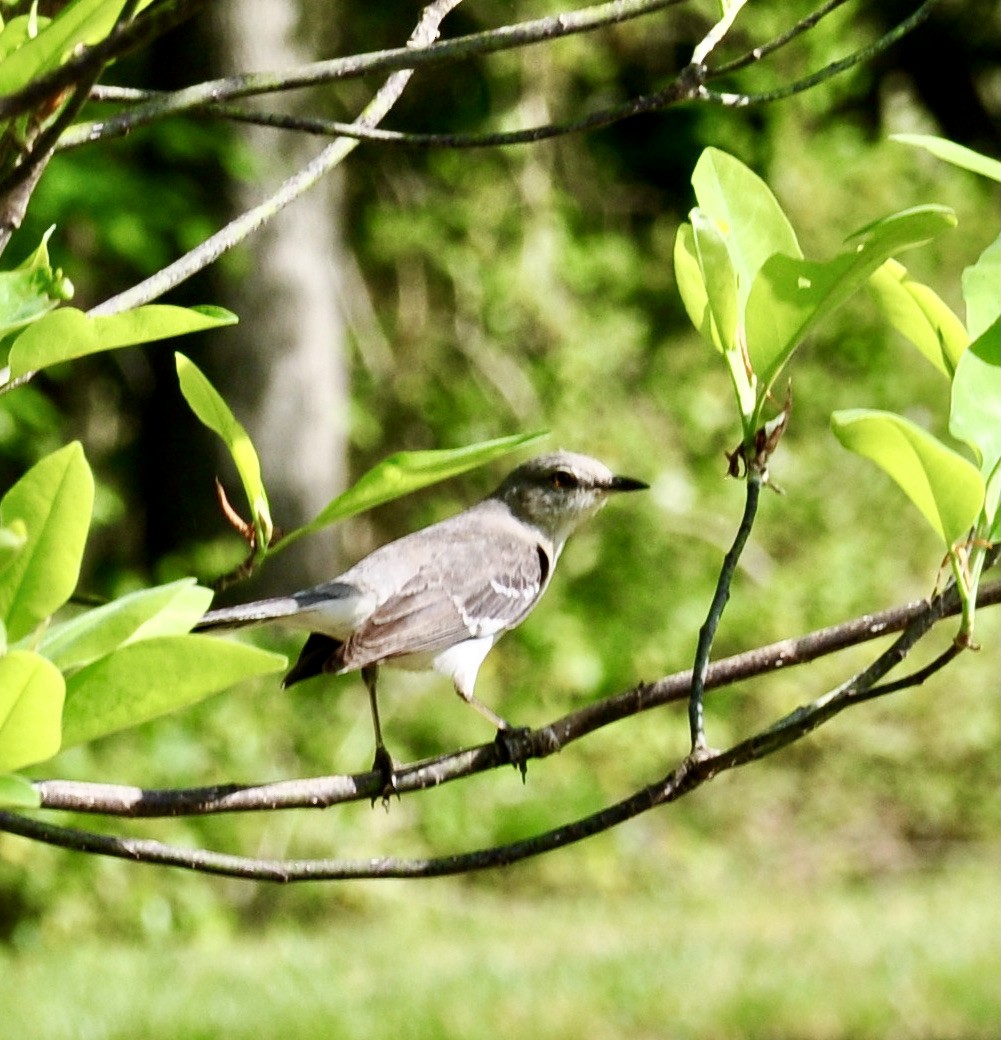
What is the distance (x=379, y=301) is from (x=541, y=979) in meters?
6.72

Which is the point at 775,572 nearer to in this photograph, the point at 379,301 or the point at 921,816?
the point at 921,816

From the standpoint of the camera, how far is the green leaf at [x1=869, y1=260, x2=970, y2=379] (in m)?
1.70

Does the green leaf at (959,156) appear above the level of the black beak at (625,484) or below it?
above

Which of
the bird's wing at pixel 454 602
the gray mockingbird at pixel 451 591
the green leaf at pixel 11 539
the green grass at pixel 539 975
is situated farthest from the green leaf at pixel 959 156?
the green grass at pixel 539 975

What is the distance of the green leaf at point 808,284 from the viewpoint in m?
1.45

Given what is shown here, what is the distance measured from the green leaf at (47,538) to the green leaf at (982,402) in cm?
88

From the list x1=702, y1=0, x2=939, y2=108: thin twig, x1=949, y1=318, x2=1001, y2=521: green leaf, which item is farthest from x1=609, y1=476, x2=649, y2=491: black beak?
x1=949, y1=318, x2=1001, y2=521: green leaf

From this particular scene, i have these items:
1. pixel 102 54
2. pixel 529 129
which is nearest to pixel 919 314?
pixel 529 129

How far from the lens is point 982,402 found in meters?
1.64

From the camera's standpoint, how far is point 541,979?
24.0 ft

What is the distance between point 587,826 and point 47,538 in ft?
2.23

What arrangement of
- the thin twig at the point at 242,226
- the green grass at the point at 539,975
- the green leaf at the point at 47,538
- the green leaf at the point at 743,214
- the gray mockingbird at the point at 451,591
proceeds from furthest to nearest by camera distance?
1. the green grass at the point at 539,975
2. the gray mockingbird at the point at 451,591
3. the thin twig at the point at 242,226
4. the green leaf at the point at 743,214
5. the green leaf at the point at 47,538

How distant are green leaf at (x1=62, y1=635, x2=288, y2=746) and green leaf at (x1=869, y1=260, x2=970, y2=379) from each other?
0.86 metres

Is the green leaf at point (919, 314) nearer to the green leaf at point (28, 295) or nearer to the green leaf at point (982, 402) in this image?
the green leaf at point (982, 402)
